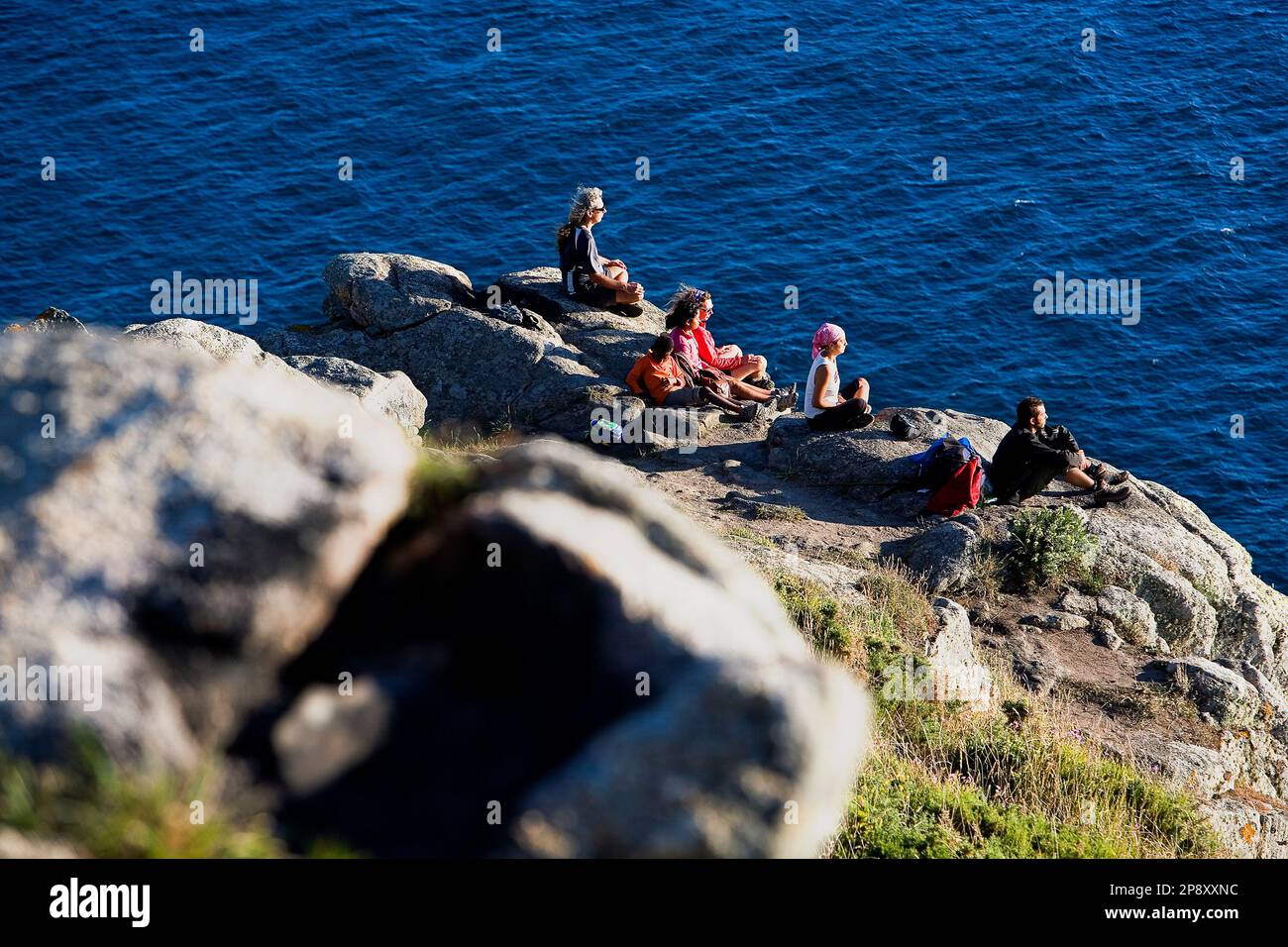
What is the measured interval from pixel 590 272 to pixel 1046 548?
1120 cm

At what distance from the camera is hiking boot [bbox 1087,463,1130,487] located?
800 inches

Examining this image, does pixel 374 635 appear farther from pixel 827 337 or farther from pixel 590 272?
pixel 590 272

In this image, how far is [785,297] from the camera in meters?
36.5

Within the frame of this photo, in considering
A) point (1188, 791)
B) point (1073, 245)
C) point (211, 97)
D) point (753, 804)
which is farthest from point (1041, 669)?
point (211, 97)

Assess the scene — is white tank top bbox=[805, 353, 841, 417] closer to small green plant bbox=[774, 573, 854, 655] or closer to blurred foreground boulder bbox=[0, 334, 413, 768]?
small green plant bbox=[774, 573, 854, 655]

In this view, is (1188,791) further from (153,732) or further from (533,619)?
(153,732)

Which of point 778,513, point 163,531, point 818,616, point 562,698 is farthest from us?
point 778,513

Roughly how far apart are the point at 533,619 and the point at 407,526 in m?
0.79

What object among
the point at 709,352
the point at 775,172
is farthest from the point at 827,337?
the point at 775,172

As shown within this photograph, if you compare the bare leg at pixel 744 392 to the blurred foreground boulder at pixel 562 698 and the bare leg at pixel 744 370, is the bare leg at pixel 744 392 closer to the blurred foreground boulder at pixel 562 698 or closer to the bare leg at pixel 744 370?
the bare leg at pixel 744 370

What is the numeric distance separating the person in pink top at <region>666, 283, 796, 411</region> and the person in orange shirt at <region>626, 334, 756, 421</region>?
14.6 inches

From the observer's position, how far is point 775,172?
4259cm

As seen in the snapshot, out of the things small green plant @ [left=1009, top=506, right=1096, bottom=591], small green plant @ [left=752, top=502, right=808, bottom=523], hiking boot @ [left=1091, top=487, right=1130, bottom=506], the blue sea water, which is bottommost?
small green plant @ [left=1009, top=506, right=1096, bottom=591]

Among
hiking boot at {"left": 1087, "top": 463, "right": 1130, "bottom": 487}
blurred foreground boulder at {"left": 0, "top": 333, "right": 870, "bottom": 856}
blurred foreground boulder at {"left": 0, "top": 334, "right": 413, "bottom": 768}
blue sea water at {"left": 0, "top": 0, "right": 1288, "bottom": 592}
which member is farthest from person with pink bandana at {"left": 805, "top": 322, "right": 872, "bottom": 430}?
blurred foreground boulder at {"left": 0, "top": 334, "right": 413, "bottom": 768}
